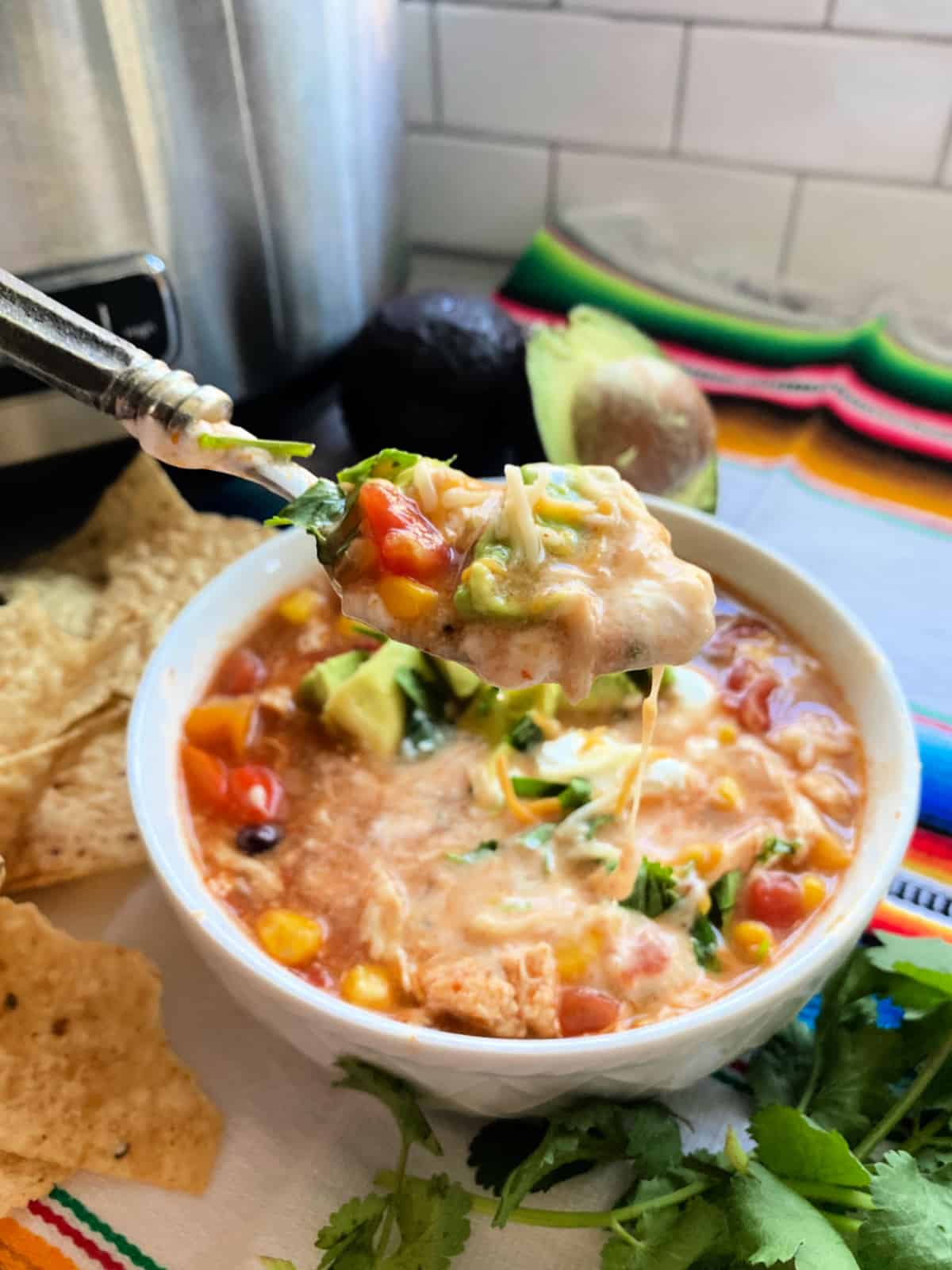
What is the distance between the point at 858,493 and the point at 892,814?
990 mm

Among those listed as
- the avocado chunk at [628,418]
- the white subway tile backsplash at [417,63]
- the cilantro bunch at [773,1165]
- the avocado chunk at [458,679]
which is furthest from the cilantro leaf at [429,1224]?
the white subway tile backsplash at [417,63]

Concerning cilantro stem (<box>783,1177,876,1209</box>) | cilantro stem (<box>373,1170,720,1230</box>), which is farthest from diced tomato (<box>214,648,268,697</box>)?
cilantro stem (<box>783,1177,876,1209</box>)

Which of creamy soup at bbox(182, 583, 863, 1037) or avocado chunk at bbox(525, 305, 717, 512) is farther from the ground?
avocado chunk at bbox(525, 305, 717, 512)

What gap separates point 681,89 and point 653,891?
1941mm

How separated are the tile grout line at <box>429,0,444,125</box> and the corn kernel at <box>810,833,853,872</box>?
2045mm

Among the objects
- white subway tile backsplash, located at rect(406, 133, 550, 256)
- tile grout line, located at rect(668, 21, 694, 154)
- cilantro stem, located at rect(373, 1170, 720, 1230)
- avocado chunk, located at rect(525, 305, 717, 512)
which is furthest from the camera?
white subway tile backsplash, located at rect(406, 133, 550, 256)

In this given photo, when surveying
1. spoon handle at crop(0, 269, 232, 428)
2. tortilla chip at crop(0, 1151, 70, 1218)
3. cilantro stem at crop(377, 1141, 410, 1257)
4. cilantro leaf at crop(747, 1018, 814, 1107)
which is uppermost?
spoon handle at crop(0, 269, 232, 428)

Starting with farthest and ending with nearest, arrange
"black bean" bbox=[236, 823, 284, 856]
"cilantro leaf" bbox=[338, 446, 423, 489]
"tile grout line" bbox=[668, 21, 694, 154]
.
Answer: "tile grout line" bbox=[668, 21, 694, 154] < "black bean" bbox=[236, 823, 284, 856] < "cilantro leaf" bbox=[338, 446, 423, 489]

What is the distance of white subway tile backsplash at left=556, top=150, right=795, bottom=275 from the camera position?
105 inches

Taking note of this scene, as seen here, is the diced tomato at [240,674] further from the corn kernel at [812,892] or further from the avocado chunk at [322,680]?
the corn kernel at [812,892]

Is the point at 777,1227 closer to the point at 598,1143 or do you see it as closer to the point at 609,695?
the point at 598,1143

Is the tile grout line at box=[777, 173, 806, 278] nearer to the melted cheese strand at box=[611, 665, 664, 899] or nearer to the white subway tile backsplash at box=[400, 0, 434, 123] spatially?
the white subway tile backsplash at box=[400, 0, 434, 123]

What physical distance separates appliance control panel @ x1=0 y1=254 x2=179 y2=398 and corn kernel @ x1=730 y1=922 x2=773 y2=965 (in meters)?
1.18

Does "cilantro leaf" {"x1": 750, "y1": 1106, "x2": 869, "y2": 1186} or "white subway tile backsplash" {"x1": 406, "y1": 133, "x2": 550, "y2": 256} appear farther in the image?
"white subway tile backsplash" {"x1": 406, "y1": 133, "x2": 550, "y2": 256}
